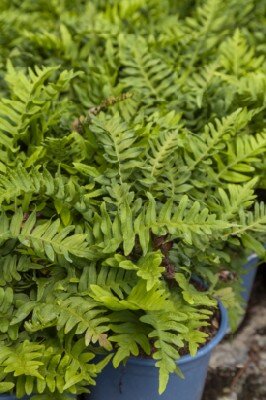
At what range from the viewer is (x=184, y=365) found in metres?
2.05

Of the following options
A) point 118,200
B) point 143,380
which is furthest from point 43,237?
point 143,380

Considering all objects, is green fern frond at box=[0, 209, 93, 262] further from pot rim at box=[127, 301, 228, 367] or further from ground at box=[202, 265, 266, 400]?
ground at box=[202, 265, 266, 400]

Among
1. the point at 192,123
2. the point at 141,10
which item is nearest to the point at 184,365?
the point at 192,123

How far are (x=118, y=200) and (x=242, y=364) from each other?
123cm

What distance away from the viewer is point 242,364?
9.32 ft

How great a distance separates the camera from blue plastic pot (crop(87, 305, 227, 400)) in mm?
A: 2021

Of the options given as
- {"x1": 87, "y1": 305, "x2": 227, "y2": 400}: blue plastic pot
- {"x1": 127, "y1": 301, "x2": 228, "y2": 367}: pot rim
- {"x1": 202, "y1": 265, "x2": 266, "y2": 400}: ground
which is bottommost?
{"x1": 202, "y1": 265, "x2": 266, "y2": 400}: ground

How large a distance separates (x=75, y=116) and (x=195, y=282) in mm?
817

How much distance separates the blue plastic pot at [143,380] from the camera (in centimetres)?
202

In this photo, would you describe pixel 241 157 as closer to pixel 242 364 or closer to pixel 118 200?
pixel 118 200

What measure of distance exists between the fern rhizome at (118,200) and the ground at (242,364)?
1.82 feet

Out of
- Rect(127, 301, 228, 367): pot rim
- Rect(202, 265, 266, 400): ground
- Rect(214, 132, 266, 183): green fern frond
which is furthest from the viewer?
Rect(202, 265, 266, 400): ground

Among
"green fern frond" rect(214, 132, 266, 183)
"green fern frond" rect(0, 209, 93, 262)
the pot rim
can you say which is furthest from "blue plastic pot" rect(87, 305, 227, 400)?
"green fern frond" rect(214, 132, 266, 183)

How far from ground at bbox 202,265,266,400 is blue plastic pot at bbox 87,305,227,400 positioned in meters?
0.46
